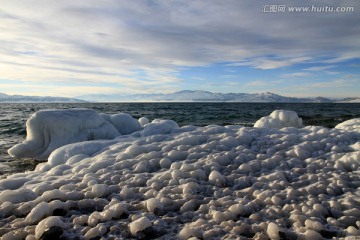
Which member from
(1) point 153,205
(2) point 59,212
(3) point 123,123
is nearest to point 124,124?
(3) point 123,123

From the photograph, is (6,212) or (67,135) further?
(67,135)

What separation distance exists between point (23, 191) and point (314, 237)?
446 cm

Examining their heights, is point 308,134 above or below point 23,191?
above

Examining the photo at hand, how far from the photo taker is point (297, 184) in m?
4.95

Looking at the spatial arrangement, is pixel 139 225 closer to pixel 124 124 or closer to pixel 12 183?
pixel 12 183

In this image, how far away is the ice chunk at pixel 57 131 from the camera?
11.6m

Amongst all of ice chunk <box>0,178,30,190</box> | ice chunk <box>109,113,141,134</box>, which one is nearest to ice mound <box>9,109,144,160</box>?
ice chunk <box>109,113,141,134</box>

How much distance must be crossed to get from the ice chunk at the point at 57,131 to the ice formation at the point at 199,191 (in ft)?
15.8

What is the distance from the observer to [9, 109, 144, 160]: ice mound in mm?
11602

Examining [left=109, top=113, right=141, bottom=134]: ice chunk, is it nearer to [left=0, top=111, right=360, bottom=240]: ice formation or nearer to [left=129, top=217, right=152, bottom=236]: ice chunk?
[left=0, top=111, right=360, bottom=240]: ice formation

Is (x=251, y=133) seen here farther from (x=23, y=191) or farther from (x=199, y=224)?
(x=23, y=191)

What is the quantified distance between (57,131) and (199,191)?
8.95 metres

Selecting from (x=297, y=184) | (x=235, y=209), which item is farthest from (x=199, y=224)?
(x=297, y=184)

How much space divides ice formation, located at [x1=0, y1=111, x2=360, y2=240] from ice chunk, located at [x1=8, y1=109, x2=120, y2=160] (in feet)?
15.8
